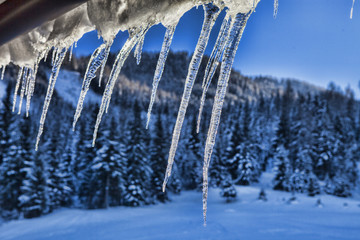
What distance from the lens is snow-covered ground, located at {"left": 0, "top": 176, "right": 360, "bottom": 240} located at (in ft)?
61.2

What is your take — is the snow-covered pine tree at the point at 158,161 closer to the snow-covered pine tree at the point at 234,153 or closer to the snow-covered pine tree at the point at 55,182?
the snow-covered pine tree at the point at 55,182

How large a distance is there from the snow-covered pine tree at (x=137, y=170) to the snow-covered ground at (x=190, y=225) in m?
1.63

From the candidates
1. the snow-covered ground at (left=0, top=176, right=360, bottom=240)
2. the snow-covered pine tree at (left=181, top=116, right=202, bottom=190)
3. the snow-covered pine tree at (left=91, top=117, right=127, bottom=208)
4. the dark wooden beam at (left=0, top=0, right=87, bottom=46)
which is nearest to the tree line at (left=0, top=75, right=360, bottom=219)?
the snow-covered pine tree at (left=181, top=116, right=202, bottom=190)

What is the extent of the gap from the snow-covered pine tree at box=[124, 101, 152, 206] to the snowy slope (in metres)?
2.03

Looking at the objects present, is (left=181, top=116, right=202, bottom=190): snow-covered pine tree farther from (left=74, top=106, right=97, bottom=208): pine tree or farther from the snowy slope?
(left=74, top=106, right=97, bottom=208): pine tree

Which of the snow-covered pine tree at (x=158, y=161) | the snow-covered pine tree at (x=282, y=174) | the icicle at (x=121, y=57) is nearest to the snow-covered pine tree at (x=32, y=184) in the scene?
the snow-covered pine tree at (x=158, y=161)

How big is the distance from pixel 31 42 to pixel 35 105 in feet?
426

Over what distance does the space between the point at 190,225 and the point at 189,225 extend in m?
0.08

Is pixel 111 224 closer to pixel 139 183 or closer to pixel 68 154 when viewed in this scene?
pixel 139 183

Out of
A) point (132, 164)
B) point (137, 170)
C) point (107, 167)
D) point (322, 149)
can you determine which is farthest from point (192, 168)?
point (322, 149)

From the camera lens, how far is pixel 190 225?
22.0 meters

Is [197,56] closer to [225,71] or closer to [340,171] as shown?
[225,71]

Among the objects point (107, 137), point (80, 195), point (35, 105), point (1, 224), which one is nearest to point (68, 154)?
point (80, 195)

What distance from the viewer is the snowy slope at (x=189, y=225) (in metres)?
18.6
